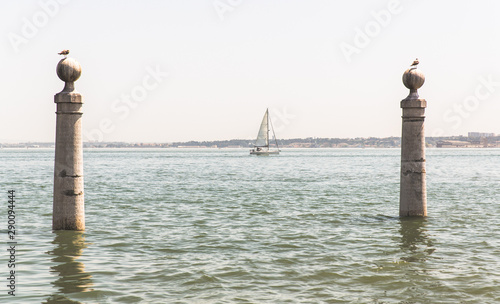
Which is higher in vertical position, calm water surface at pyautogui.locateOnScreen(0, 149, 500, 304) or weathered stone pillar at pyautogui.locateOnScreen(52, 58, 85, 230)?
weathered stone pillar at pyautogui.locateOnScreen(52, 58, 85, 230)

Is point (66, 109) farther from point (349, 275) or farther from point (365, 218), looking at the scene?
point (365, 218)

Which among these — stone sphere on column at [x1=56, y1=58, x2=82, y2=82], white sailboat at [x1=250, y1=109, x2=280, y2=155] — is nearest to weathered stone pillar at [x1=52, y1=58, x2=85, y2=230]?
stone sphere on column at [x1=56, y1=58, x2=82, y2=82]

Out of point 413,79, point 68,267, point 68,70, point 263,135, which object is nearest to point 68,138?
point 68,70

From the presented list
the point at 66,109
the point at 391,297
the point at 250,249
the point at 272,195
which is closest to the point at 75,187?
the point at 66,109

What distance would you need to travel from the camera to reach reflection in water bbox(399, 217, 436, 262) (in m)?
13.8

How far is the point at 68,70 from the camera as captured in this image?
13.4m

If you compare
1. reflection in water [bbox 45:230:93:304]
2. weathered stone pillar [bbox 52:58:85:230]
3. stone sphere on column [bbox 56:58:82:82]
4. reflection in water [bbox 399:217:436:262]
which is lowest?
reflection in water [bbox 45:230:93:304]

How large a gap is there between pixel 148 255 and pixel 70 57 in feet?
17.3

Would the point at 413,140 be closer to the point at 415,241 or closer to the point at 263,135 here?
the point at 415,241

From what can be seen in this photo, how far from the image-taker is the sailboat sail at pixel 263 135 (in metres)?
147

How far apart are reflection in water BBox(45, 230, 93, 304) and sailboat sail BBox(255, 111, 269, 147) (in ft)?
431

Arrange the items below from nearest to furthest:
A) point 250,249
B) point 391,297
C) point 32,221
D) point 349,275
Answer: point 391,297 → point 349,275 → point 250,249 → point 32,221

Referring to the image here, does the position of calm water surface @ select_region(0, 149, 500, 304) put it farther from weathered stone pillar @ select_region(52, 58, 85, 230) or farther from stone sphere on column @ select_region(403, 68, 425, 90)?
stone sphere on column @ select_region(403, 68, 425, 90)

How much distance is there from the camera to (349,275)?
1166 centimetres
